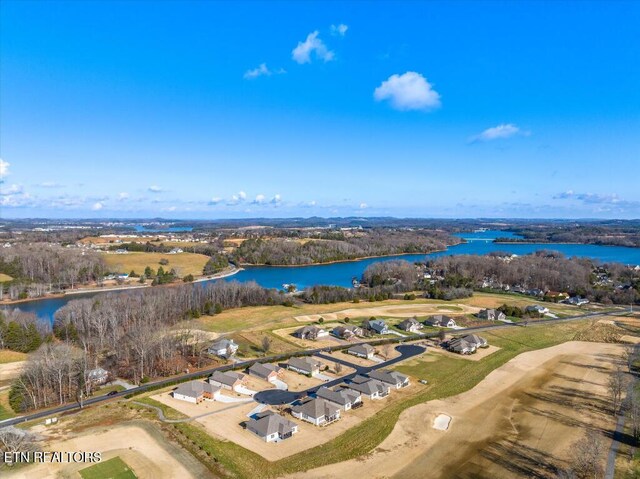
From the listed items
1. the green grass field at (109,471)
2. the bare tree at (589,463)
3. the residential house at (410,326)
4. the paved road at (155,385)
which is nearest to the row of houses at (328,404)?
the green grass field at (109,471)

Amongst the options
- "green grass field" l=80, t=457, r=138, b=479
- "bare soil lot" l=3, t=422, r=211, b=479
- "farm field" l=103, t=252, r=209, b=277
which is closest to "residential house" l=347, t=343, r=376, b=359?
"bare soil lot" l=3, t=422, r=211, b=479

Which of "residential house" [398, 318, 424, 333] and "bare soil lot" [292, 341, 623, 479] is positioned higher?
"bare soil lot" [292, 341, 623, 479]

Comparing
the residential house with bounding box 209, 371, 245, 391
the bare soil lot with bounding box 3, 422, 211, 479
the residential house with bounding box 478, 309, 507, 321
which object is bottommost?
the residential house with bounding box 478, 309, 507, 321

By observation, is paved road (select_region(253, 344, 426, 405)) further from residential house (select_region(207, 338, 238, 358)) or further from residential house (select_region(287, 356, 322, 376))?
residential house (select_region(207, 338, 238, 358))

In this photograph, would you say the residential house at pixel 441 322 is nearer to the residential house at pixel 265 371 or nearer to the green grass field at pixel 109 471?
the residential house at pixel 265 371

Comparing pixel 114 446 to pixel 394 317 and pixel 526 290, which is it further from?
pixel 526 290

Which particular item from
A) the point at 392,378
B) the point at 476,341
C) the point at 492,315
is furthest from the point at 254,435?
the point at 492,315
